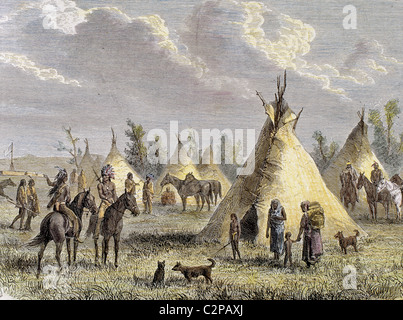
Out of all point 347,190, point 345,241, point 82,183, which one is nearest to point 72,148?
point 82,183

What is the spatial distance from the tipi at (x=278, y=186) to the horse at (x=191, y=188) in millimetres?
1414

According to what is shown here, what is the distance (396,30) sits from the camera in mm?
9102

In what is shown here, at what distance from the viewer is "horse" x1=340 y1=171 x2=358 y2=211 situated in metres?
10.3

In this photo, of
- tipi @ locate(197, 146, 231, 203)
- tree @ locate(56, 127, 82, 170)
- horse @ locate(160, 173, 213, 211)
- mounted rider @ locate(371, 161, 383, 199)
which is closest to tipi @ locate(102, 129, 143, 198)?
tree @ locate(56, 127, 82, 170)

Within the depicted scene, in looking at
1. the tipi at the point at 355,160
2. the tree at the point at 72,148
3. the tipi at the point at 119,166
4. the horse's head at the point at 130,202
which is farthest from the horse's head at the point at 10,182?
the tipi at the point at 355,160

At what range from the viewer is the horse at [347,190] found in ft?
33.8

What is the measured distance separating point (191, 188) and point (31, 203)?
3849 millimetres

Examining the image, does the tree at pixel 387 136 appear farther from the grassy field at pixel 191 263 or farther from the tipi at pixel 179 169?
the tipi at pixel 179 169

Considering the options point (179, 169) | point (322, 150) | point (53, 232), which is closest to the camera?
point (53, 232)

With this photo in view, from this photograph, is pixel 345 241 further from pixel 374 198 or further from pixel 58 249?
pixel 58 249

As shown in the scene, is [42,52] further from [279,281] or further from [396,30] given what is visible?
[396,30]

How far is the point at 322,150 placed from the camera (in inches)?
400

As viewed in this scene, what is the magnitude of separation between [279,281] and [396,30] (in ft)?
17.5

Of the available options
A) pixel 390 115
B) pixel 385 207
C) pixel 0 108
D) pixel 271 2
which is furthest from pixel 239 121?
pixel 0 108
